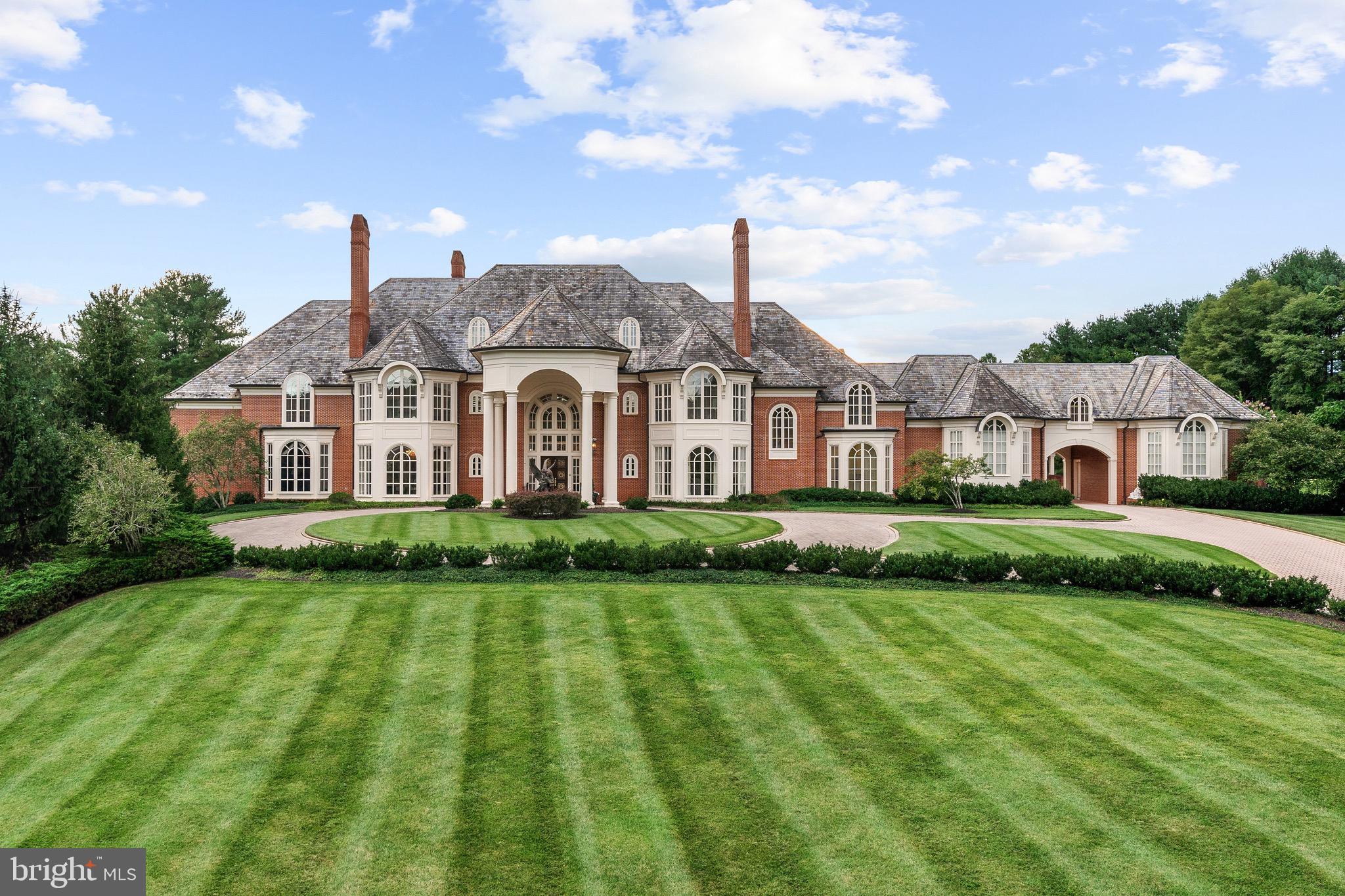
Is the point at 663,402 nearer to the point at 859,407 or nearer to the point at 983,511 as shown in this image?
the point at 859,407

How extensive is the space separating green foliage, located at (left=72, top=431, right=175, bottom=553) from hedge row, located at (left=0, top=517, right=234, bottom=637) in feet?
1.22

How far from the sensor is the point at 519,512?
90.4 ft

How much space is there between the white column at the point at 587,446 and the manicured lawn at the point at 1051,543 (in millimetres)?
13701

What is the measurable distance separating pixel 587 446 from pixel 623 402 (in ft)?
11.9

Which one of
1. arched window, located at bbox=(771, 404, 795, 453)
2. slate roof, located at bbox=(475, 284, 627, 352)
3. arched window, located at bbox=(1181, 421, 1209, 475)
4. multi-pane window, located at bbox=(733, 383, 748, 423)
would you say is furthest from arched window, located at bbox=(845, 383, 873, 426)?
arched window, located at bbox=(1181, 421, 1209, 475)

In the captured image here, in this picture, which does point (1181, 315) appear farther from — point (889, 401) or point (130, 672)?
point (130, 672)

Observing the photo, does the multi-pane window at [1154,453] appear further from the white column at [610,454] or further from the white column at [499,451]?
the white column at [499,451]

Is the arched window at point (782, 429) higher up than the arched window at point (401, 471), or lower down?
higher up

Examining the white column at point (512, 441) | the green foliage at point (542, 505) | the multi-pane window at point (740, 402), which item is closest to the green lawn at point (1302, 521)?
the multi-pane window at point (740, 402)

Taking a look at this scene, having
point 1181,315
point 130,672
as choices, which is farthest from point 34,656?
point 1181,315

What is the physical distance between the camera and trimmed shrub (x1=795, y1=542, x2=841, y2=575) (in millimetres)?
16703

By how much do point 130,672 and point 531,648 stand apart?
5.58 metres

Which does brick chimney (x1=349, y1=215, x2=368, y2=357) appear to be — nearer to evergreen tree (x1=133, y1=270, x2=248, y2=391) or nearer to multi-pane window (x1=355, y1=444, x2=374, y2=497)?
multi-pane window (x1=355, y1=444, x2=374, y2=497)

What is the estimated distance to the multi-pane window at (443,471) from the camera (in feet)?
114
